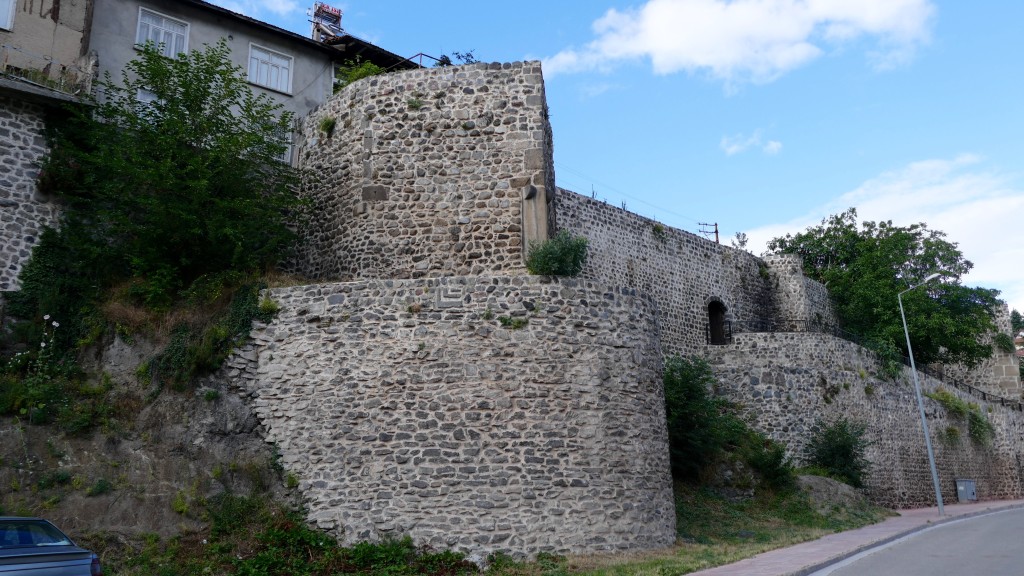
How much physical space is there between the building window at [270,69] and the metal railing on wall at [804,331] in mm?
16825

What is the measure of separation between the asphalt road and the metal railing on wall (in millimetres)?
12345

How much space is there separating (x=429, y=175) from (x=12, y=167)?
8.25m

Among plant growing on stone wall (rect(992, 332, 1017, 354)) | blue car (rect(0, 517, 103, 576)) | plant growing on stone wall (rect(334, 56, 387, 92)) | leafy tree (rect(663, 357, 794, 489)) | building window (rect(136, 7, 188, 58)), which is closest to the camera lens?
blue car (rect(0, 517, 103, 576))

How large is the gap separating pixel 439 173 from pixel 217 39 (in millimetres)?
7402

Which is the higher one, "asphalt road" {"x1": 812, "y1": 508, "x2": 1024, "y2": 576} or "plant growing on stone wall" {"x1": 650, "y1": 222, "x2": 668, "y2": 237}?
"plant growing on stone wall" {"x1": 650, "y1": 222, "x2": 668, "y2": 237}

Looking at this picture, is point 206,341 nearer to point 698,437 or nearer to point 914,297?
point 698,437

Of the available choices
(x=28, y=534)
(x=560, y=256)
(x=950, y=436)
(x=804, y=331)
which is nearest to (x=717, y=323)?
(x=804, y=331)

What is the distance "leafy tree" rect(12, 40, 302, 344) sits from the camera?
15.0 m

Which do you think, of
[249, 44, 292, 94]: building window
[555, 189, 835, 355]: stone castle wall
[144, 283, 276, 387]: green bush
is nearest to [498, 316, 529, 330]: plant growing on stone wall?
[144, 283, 276, 387]: green bush

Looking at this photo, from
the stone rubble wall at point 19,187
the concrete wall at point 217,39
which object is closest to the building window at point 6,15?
the concrete wall at point 217,39

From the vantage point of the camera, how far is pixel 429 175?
17.2 meters

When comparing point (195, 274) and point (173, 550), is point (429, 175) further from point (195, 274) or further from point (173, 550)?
point (173, 550)

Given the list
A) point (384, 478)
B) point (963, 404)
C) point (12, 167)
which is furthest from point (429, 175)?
point (963, 404)

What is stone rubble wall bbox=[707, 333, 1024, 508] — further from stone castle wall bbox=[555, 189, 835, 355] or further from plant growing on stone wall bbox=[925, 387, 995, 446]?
stone castle wall bbox=[555, 189, 835, 355]
